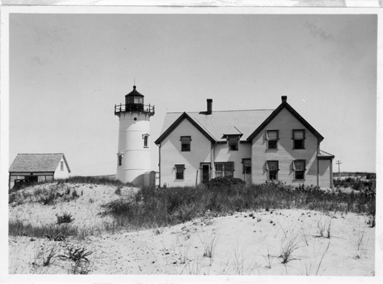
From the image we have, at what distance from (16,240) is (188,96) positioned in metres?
9.30

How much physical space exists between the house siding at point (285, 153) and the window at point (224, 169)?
1486 mm

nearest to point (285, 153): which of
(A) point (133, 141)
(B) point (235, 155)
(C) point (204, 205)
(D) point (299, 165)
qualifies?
(D) point (299, 165)

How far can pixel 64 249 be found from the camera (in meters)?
8.48

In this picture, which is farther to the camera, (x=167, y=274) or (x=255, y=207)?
(x=255, y=207)

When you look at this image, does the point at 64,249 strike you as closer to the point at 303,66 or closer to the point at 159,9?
the point at 159,9

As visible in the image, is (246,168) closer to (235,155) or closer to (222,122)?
(235,155)

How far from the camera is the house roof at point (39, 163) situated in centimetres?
2255

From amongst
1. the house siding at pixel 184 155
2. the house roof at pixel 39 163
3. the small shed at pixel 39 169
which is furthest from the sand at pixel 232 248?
the small shed at pixel 39 169

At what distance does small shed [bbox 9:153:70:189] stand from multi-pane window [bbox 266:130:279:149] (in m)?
12.5
